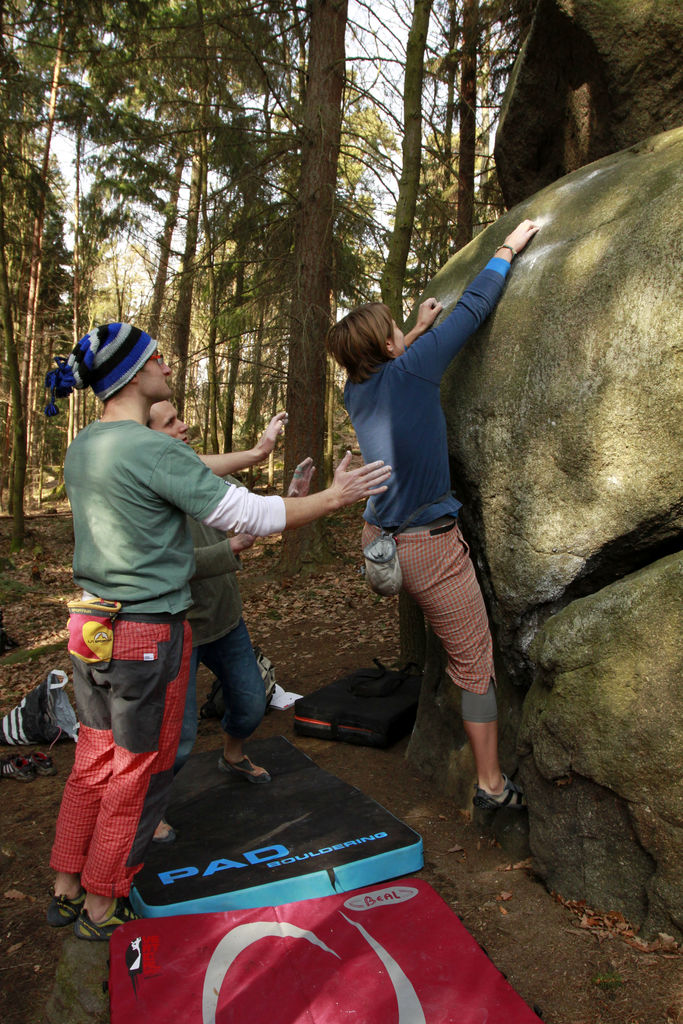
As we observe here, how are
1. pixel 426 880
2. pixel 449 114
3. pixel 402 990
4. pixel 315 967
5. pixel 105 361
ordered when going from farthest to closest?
pixel 449 114 → pixel 426 880 → pixel 105 361 → pixel 315 967 → pixel 402 990

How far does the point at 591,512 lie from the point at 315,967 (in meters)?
2.20

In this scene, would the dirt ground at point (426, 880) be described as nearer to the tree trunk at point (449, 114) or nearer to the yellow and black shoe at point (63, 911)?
the yellow and black shoe at point (63, 911)

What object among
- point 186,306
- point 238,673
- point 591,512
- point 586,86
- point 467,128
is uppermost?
point 467,128

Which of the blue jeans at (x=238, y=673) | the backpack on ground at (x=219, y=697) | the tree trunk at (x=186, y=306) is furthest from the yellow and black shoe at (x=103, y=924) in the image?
the tree trunk at (x=186, y=306)

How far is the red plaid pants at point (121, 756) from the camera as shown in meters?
2.99

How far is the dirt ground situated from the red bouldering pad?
19 centimetres

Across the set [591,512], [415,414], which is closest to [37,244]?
[415,414]

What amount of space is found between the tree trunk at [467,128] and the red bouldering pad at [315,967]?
747cm

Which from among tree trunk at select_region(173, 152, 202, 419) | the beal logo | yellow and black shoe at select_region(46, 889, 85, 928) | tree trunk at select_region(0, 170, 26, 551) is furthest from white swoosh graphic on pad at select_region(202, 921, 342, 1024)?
tree trunk at select_region(0, 170, 26, 551)

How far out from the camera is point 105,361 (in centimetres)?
305

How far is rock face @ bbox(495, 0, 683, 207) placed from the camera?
4188 mm

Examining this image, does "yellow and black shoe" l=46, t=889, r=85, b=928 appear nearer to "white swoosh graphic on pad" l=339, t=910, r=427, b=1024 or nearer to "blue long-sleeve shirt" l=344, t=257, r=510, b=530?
"white swoosh graphic on pad" l=339, t=910, r=427, b=1024

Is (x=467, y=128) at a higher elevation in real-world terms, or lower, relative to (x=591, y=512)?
higher

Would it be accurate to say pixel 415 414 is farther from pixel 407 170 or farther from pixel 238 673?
pixel 407 170
